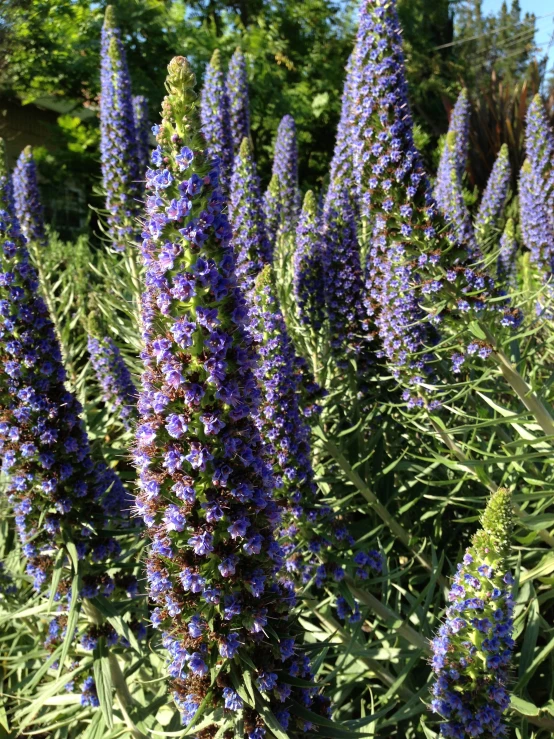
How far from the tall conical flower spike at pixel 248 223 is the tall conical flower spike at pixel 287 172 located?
6.13 feet

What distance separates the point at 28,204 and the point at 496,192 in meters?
5.13

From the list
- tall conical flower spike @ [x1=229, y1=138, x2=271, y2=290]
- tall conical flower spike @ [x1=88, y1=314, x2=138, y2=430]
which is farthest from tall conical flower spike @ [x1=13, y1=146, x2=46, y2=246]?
tall conical flower spike @ [x1=229, y1=138, x2=271, y2=290]

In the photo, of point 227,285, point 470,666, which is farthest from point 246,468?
point 470,666

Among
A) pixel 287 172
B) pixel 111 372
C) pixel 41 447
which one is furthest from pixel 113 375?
pixel 287 172

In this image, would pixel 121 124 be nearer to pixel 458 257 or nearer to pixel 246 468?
pixel 458 257

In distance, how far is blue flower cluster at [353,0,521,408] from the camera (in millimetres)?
3287

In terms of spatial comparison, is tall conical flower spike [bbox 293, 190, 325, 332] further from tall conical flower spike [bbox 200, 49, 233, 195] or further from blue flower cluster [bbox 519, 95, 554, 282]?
blue flower cluster [bbox 519, 95, 554, 282]

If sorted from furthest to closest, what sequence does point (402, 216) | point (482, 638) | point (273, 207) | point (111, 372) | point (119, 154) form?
point (273, 207) < point (119, 154) < point (111, 372) < point (402, 216) < point (482, 638)

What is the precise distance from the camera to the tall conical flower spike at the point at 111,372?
162 inches

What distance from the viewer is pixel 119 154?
5512mm

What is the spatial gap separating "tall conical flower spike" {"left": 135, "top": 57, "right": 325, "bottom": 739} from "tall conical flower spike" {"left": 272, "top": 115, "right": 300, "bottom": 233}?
4.43 metres

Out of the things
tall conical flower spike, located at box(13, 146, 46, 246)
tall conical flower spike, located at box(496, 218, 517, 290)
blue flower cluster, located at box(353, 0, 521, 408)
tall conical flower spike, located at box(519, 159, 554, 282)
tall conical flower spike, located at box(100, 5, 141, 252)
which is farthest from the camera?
tall conical flower spike, located at box(13, 146, 46, 246)

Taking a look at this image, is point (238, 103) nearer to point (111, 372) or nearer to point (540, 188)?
point (540, 188)

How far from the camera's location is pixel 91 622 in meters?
3.25
